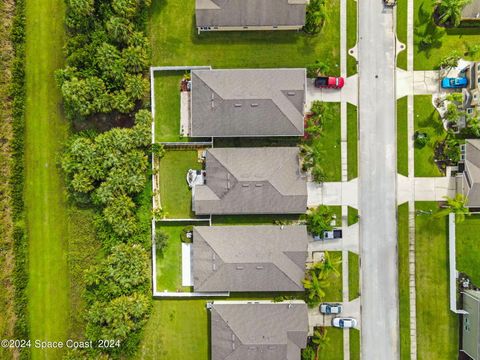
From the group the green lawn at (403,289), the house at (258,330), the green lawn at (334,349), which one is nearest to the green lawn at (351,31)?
the green lawn at (403,289)

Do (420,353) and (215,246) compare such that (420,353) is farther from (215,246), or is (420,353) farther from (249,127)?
(249,127)

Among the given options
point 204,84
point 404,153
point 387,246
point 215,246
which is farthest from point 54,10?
point 387,246

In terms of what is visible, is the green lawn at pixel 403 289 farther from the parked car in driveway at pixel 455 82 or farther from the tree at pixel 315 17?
the tree at pixel 315 17

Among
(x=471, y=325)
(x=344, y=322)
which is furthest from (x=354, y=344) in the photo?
(x=471, y=325)

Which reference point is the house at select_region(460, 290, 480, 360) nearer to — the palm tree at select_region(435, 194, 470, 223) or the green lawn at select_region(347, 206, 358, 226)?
the palm tree at select_region(435, 194, 470, 223)

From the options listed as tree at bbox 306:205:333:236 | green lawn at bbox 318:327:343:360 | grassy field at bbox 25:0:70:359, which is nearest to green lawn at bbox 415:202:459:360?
green lawn at bbox 318:327:343:360
